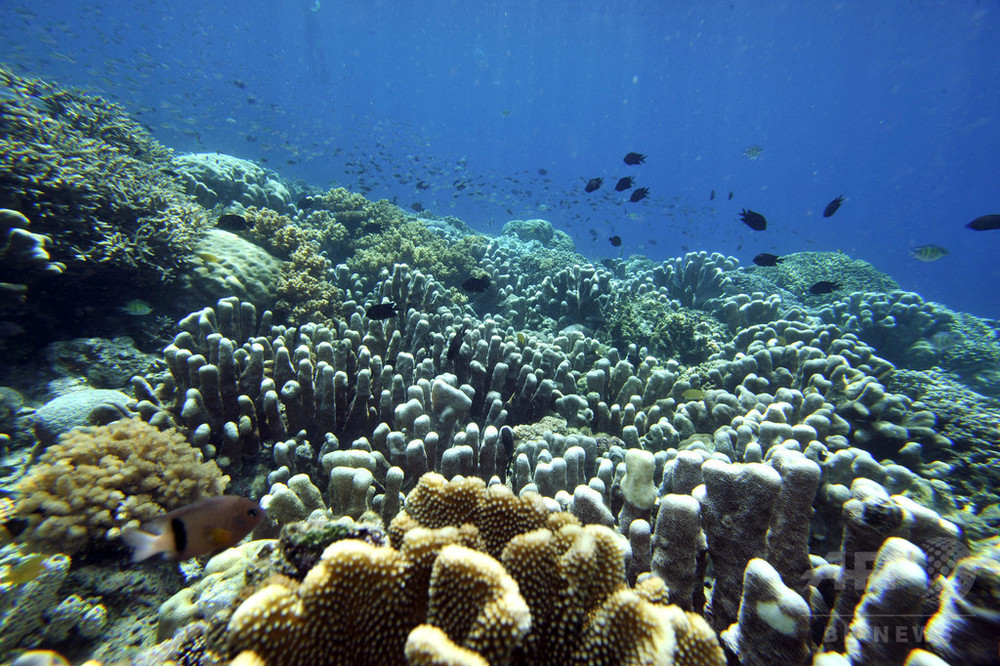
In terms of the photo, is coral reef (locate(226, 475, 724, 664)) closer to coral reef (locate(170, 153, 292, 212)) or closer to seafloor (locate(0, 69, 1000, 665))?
seafloor (locate(0, 69, 1000, 665))

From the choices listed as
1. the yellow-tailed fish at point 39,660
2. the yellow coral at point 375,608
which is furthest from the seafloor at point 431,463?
the yellow-tailed fish at point 39,660

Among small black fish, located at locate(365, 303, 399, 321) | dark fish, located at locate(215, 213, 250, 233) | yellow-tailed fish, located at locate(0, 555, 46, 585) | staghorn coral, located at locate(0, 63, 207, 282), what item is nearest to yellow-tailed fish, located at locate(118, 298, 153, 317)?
staghorn coral, located at locate(0, 63, 207, 282)

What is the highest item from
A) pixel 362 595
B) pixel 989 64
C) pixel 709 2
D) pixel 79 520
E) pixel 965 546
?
pixel 989 64

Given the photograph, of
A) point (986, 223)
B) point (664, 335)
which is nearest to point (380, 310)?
point (664, 335)

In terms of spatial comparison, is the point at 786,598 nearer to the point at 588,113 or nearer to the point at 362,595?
the point at 362,595

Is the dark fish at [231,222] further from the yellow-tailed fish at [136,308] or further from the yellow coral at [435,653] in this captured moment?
the yellow coral at [435,653]

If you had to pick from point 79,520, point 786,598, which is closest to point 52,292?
point 79,520

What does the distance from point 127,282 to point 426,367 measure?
450cm

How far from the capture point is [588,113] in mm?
130000

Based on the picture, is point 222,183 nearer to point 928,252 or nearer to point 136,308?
point 136,308

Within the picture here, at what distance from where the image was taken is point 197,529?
6.90 feet

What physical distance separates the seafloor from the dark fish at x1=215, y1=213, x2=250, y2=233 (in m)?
0.06

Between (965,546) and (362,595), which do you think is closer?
(362,595)

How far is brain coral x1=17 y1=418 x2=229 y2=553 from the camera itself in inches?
99.0
